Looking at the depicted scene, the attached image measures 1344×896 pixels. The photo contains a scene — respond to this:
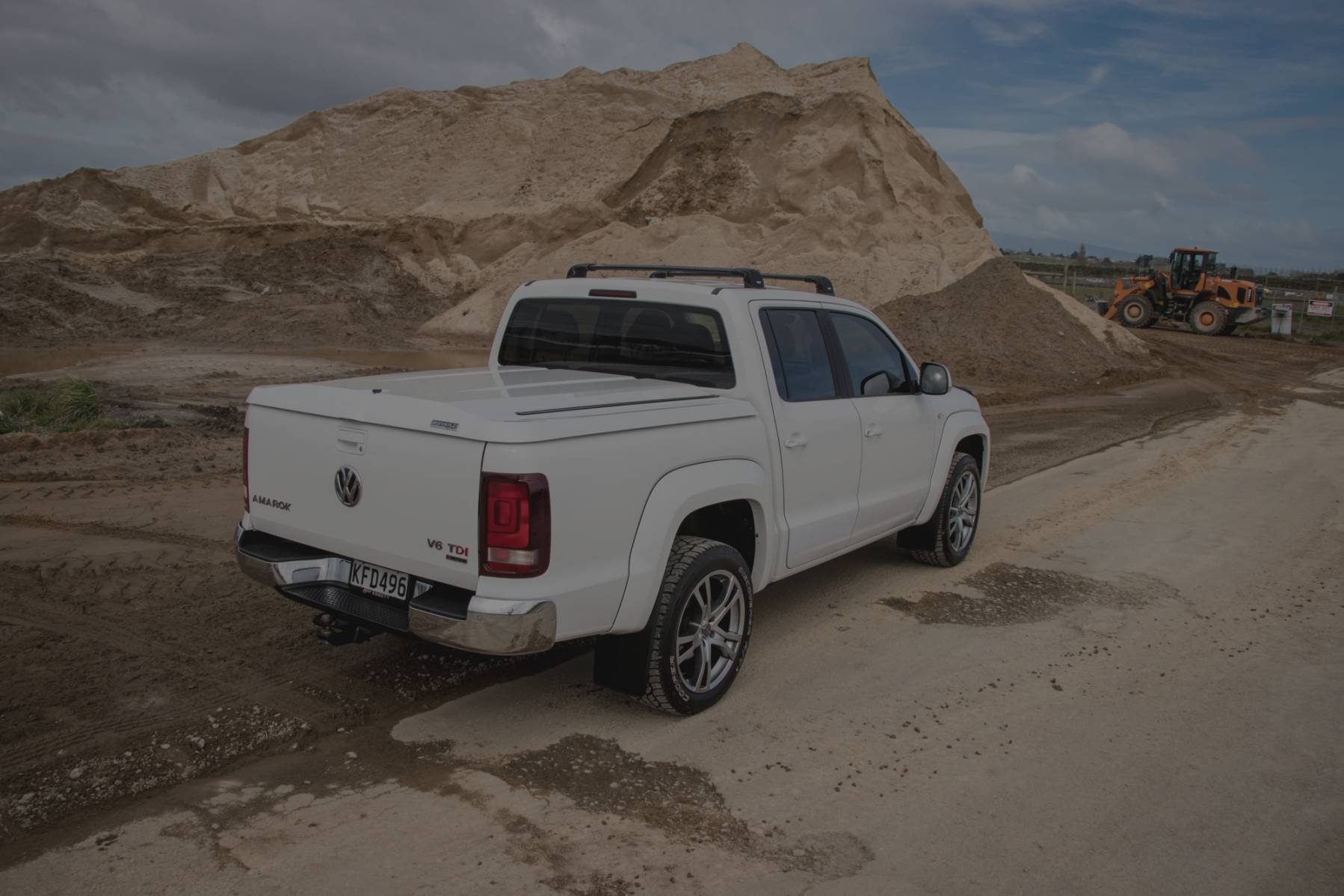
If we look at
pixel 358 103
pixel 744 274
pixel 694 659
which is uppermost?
pixel 358 103

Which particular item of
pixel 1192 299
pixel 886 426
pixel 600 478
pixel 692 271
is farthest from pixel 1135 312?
pixel 600 478

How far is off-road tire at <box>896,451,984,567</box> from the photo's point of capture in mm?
6520

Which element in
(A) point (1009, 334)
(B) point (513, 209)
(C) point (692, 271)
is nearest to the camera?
(C) point (692, 271)

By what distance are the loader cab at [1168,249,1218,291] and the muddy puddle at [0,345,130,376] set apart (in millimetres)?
30067

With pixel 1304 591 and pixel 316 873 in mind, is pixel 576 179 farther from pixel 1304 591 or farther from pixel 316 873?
pixel 316 873

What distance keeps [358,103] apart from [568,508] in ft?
142

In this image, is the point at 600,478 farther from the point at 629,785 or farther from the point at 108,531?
the point at 108,531

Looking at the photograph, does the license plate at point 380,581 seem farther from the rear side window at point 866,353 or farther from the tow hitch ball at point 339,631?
the rear side window at point 866,353

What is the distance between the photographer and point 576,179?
3462 cm

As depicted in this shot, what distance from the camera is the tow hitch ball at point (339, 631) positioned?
159 inches

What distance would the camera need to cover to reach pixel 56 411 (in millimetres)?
11219

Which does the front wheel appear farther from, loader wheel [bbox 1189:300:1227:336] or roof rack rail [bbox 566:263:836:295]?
roof rack rail [bbox 566:263:836:295]

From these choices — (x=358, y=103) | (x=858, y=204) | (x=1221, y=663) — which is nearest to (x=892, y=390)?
(x=1221, y=663)

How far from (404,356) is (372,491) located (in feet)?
62.3
